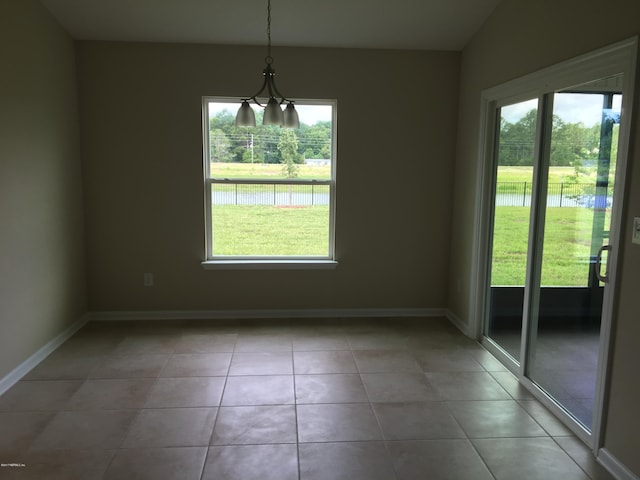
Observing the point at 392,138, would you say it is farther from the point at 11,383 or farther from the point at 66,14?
the point at 11,383

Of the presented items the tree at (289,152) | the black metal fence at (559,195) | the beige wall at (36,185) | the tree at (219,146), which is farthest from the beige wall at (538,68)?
the beige wall at (36,185)

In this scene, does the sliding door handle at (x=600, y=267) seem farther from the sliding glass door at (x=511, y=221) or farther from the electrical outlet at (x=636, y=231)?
the sliding glass door at (x=511, y=221)

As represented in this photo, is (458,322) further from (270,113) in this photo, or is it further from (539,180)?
(270,113)

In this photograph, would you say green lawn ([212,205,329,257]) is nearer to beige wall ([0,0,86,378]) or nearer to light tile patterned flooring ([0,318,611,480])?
light tile patterned flooring ([0,318,611,480])

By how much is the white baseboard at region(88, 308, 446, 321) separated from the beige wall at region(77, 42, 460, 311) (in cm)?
5

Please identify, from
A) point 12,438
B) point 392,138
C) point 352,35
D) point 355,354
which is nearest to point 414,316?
point 355,354

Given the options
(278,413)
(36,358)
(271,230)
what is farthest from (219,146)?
(278,413)

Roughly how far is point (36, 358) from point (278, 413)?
1.96 meters

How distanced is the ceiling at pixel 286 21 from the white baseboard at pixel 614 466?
310 centimetres

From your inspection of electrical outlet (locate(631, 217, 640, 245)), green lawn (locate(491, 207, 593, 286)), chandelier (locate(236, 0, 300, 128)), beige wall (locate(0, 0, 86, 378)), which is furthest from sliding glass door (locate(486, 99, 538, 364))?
beige wall (locate(0, 0, 86, 378))

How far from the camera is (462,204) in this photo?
4395 millimetres

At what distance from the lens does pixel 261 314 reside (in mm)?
4680

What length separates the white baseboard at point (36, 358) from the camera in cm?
314

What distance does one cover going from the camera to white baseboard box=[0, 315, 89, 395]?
314 centimetres
